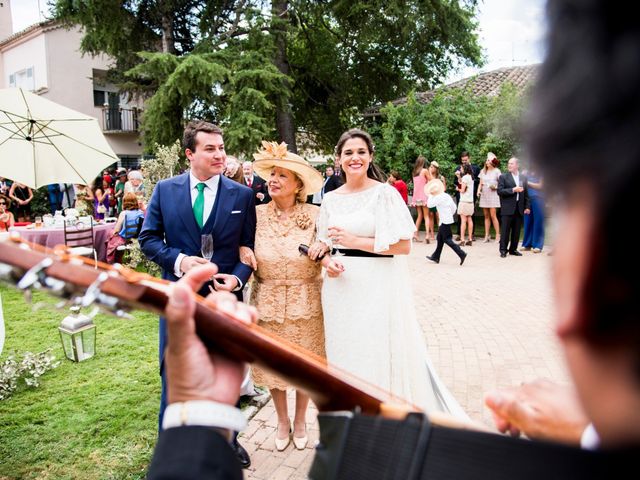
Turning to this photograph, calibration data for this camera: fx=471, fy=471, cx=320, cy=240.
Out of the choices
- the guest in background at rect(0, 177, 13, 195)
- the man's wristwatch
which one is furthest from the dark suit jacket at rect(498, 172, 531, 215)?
the guest in background at rect(0, 177, 13, 195)

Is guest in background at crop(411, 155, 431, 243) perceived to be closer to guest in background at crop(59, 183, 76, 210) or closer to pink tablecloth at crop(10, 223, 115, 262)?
pink tablecloth at crop(10, 223, 115, 262)

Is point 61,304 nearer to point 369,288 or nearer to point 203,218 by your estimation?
point 203,218

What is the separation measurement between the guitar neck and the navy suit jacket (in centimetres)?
229

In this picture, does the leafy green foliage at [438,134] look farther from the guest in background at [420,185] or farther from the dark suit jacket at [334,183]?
the dark suit jacket at [334,183]

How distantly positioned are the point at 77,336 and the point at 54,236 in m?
4.84

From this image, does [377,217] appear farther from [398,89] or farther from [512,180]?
[398,89]

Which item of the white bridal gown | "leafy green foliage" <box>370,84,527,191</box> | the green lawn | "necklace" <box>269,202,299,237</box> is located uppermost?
"leafy green foliage" <box>370,84,527,191</box>

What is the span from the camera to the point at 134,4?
56.6 feet

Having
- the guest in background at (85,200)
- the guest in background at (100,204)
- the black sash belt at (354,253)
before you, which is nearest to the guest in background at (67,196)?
the guest in background at (85,200)

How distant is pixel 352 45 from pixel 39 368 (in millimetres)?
17939

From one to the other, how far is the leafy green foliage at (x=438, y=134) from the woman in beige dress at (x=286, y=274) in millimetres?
12980

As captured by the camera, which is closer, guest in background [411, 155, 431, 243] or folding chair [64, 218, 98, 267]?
folding chair [64, 218, 98, 267]

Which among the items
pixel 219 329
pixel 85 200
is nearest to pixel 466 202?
pixel 85 200

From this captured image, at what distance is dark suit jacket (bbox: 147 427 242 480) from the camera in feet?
2.75
